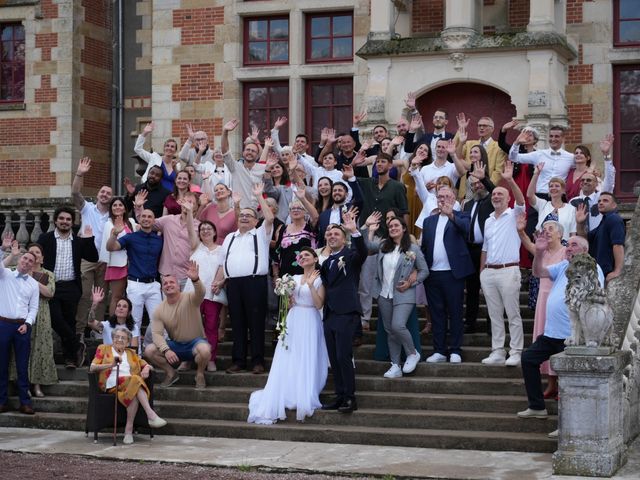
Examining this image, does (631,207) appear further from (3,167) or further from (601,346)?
(3,167)

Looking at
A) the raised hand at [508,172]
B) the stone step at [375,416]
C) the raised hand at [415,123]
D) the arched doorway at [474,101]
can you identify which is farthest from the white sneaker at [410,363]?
the arched doorway at [474,101]

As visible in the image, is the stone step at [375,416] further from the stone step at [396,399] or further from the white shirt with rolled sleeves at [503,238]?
the white shirt with rolled sleeves at [503,238]

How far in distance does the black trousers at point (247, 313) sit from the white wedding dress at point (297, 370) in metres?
0.69

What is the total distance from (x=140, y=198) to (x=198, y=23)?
21.6 feet

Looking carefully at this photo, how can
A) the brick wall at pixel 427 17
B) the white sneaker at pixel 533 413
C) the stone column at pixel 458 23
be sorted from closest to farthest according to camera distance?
the white sneaker at pixel 533 413
the stone column at pixel 458 23
the brick wall at pixel 427 17

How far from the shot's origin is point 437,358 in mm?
12648

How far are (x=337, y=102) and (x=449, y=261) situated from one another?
7.61 metres

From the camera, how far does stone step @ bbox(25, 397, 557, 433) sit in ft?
37.4

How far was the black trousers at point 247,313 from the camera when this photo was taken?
13055mm

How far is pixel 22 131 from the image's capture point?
71.2ft

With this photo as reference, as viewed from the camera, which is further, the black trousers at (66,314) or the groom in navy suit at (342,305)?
the black trousers at (66,314)

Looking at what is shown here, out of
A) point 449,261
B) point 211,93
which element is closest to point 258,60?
point 211,93

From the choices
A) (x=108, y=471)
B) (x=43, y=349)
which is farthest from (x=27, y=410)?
(x=108, y=471)

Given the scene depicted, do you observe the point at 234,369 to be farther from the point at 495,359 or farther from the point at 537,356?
the point at 537,356
